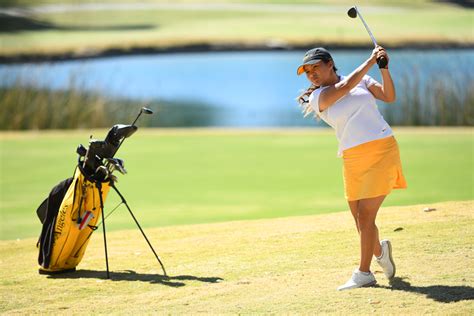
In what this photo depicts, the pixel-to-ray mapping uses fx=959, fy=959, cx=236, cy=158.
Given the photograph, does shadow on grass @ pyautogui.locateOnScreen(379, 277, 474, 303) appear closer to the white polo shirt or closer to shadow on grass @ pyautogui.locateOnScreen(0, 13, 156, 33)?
the white polo shirt

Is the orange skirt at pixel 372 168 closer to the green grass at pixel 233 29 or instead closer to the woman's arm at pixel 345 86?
the woman's arm at pixel 345 86

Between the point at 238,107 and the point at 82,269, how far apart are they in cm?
1719

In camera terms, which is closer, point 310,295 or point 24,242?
point 310,295

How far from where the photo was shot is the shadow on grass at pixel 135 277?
17.4 ft

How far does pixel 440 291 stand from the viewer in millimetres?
4656

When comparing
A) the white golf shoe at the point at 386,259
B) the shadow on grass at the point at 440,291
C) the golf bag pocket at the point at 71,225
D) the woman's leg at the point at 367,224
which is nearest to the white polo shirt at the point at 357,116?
the woman's leg at the point at 367,224

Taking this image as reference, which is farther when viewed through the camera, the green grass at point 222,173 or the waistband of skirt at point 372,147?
the green grass at point 222,173

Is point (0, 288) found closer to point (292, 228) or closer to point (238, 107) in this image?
point (292, 228)

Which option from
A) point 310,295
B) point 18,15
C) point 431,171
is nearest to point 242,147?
point 431,171

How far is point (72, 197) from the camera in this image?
5.67m

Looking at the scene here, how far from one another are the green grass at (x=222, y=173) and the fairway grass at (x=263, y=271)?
121cm

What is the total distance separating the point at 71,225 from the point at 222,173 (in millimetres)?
4730

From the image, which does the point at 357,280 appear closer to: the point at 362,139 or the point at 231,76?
the point at 362,139

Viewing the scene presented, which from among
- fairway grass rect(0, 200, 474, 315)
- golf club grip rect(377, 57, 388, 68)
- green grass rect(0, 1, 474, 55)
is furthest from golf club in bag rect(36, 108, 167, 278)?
green grass rect(0, 1, 474, 55)
